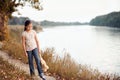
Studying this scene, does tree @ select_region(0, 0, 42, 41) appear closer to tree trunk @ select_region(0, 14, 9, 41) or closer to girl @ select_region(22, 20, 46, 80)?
tree trunk @ select_region(0, 14, 9, 41)

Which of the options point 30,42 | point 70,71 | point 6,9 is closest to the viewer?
point 30,42

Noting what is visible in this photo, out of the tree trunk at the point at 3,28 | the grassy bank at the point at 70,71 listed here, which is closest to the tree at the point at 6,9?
the tree trunk at the point at 3,28

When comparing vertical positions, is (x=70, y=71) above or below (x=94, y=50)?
above

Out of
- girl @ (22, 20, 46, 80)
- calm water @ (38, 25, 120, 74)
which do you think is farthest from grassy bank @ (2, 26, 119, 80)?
girl @ (22, 20, 46, 80)

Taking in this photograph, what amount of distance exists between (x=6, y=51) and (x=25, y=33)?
27.2 ft

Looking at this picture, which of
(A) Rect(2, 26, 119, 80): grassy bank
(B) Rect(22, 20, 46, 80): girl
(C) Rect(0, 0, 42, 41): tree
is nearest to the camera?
(B) Rect(22, 20, 46, 80): girl

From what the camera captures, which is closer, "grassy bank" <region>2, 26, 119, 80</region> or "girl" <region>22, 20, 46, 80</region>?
"girl" <region>22, 20, 46, 80</region>

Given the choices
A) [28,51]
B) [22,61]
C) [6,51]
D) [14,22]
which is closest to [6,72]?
[28,51]

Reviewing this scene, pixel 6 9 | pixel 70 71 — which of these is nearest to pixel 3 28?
pixel 6 9

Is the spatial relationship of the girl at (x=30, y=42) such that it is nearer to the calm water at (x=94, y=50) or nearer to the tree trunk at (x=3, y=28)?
the calm water at (x=94, y=50)

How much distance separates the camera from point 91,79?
43.2ft

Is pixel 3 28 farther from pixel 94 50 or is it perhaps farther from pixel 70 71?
pixel 94 50

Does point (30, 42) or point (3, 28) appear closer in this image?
point (30, 42)

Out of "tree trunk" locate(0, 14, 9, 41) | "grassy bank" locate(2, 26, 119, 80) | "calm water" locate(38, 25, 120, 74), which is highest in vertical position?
"tree trunk" locate(0, 14, 9, 41)
